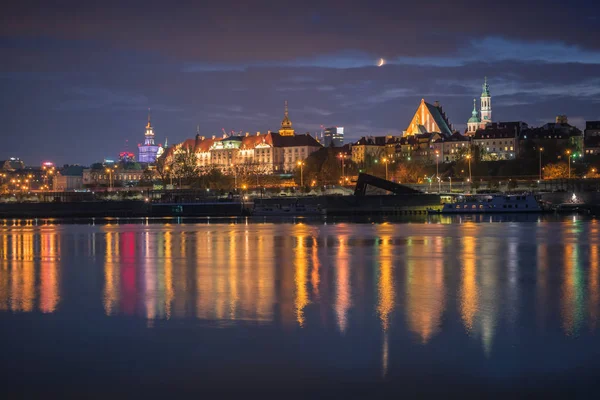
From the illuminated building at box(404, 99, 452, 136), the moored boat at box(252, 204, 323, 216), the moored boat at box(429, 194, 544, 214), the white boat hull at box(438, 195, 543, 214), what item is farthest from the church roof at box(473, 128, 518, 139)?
the moored boat at box(252, 204, 323, 216)

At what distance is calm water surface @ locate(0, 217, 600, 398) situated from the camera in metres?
8.59

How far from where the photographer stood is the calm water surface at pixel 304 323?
28.2 feet

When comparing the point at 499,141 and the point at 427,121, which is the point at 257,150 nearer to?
the point at 427,121

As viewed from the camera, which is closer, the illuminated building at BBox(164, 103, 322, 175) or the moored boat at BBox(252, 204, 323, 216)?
the moored boat at BBox(252, 204, 323, 216)

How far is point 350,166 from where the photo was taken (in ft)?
331

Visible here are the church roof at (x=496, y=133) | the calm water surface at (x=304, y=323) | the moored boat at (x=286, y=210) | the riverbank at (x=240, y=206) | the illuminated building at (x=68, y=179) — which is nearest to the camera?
the calm water surface at (x=304, y=323)

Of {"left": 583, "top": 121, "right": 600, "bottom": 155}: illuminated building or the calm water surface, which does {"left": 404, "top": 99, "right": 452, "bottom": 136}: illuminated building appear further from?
the calm water surface

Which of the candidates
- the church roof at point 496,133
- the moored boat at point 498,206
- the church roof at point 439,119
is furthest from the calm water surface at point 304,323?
the church roof at point 439,119

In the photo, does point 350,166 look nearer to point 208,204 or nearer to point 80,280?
point 208,204

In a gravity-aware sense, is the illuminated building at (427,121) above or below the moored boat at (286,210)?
above

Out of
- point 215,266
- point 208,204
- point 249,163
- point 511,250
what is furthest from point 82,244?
point 249,163

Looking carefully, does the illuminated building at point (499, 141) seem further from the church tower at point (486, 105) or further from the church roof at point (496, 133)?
the church tower at point (486, 105)

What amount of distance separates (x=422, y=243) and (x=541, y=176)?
5426cm

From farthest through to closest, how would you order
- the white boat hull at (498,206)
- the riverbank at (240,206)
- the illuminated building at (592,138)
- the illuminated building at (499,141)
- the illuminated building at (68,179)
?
1. the illuminated building at (68,179)
2. the illuminated building at (499,141)
3. the illuminated building at (592,138)
4. the riverbank at (240,206)
5. the white boat hull at (498,206)
